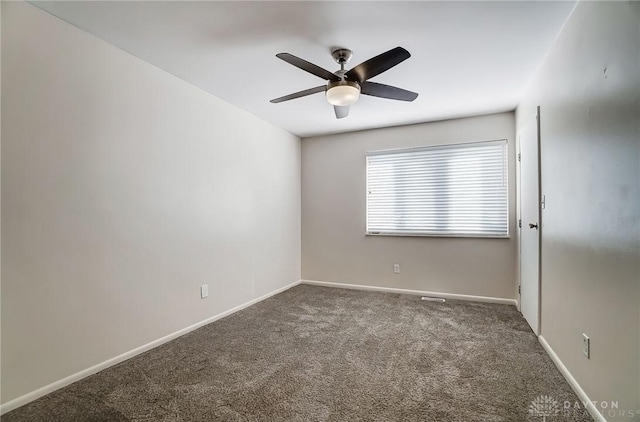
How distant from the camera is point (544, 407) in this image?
1.71 m

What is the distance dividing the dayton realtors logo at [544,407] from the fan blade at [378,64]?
2.18 m

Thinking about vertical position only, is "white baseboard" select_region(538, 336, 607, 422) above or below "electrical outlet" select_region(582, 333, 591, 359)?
below

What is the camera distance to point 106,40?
2168 mm

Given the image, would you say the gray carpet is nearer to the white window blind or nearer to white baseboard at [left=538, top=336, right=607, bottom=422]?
white baseboard at [left=538, top=336, right=607, bottom=422]

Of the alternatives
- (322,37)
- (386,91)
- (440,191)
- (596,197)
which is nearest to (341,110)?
(386,91)

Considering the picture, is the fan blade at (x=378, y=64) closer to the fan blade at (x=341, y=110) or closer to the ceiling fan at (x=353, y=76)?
the ceiling fan at (x=353, y=76)

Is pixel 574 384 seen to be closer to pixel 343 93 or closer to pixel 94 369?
pixel 343 93

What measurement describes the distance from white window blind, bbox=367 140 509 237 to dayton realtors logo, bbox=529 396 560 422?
2254 mm

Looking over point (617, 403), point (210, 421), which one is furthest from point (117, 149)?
point (617, 403)

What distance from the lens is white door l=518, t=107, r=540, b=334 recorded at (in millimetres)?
2596

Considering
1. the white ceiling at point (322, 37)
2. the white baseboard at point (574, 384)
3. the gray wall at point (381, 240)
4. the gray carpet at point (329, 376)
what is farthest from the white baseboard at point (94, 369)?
the white baseboard at point (574, 384)

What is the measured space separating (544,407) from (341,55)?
2621 mm

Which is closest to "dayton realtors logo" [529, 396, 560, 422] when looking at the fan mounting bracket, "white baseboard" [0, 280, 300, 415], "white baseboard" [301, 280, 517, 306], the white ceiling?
"white baseboard" [301, 280, 517, 306]

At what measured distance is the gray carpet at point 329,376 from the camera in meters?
1.68
